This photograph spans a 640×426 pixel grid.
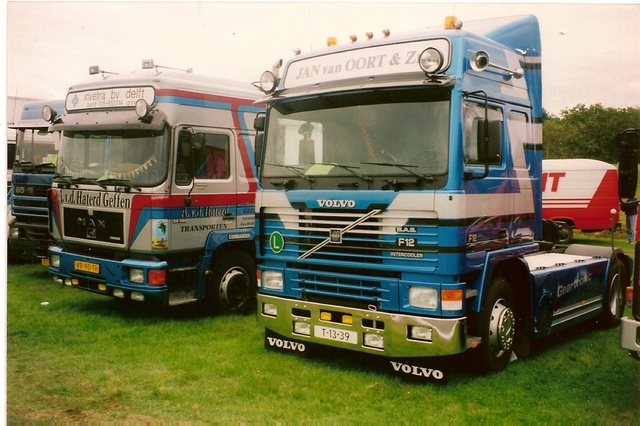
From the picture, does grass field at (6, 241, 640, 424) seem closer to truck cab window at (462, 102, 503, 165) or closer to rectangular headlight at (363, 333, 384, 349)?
rectangular headlight at (363, 333, 384, 349)

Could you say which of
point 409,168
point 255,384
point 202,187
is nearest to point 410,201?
point 409,168

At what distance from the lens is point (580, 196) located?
16391 millimetres

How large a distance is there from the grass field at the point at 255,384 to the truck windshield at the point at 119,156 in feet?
6.15

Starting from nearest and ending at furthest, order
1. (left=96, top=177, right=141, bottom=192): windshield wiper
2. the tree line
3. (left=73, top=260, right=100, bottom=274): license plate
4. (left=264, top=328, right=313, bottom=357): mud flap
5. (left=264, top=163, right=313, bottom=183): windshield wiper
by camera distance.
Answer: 1. (left=264, top=163, right=313, bottom=183): windshield wiper
2. (left=264, top=328, right=313, bottom=357): mud flap
3. the tree line
4. (left=96, top=177, right=141, bottom=192): windshield wiper
5. (left=73, top=260, right=100, bottom=274): license plate

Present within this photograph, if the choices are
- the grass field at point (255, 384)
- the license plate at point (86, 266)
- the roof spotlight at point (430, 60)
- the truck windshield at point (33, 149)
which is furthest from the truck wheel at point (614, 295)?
the truck windshield at point (33, 149)

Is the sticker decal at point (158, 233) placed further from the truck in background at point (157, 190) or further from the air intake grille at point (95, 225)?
the air intake grille at point (95, 225)

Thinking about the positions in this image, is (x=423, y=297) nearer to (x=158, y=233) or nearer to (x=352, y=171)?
(x=352, y=171)

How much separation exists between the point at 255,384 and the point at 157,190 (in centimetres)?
282

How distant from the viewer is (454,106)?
5199mm

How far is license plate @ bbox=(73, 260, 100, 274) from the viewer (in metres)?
7.73

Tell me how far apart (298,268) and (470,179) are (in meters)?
1.85

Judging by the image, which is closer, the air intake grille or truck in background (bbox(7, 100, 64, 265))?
the air intake grille

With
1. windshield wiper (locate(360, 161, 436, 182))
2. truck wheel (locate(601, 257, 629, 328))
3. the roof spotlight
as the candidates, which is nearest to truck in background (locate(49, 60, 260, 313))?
windshield wiper (locate(360, 161, 436, 182))

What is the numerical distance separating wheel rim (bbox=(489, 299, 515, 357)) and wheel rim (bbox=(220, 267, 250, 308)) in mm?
3696
